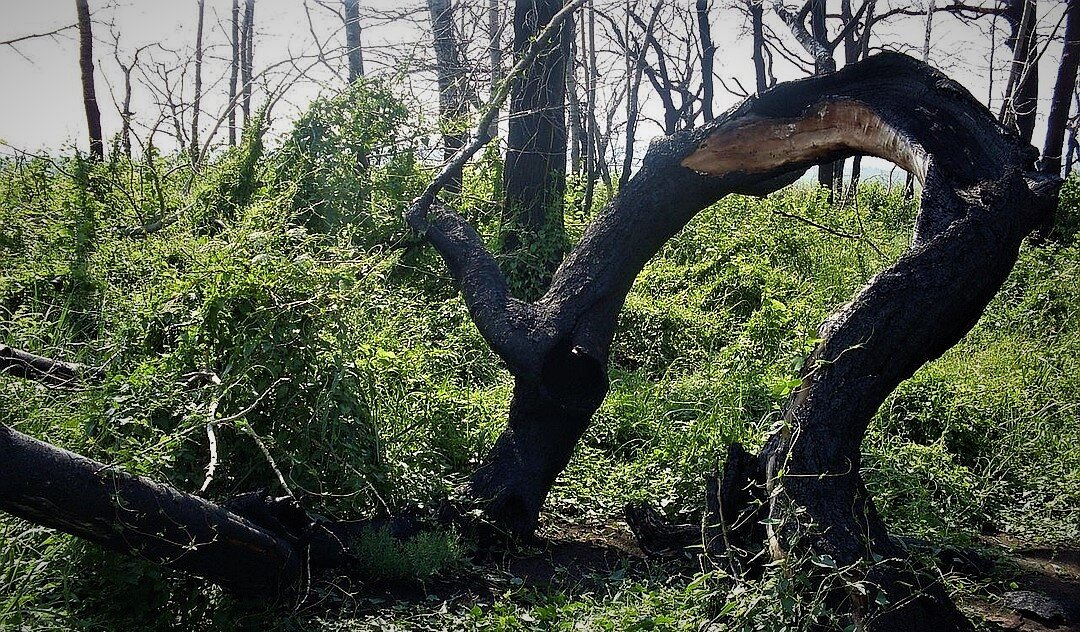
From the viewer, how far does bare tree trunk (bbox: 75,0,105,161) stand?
11.6m

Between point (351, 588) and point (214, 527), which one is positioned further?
point (351, 588)

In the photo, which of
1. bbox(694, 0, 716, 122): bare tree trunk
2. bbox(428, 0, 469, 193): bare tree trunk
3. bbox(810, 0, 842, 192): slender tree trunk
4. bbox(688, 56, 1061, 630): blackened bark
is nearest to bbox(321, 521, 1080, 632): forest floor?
bbox(688, 56, 1061, 630): blackened bark

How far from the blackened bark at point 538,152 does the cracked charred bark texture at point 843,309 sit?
3.42 m

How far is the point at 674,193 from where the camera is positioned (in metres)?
4.86

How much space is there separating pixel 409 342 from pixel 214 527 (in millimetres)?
2439

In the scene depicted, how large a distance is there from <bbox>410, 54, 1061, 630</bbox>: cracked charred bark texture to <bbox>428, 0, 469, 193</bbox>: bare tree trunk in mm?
2647

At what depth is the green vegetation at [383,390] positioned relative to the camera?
3.70 metres

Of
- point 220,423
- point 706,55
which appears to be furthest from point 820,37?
point 706,55

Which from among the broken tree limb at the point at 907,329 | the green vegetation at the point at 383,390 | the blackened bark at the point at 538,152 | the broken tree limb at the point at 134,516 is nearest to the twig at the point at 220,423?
the green vegetation at the point at 383,390

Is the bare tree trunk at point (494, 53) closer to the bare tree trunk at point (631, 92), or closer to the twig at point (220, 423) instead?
the bare tree trunk at point (631, 92)

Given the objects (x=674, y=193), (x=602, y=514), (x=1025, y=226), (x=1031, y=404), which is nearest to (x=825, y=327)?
(x=1025, y=226)

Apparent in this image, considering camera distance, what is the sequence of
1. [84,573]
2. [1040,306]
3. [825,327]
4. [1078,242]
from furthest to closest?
[1078,242]
[1040,306]
[825,327]
[84,573]

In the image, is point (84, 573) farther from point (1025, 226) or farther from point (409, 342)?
point (1025, 226)

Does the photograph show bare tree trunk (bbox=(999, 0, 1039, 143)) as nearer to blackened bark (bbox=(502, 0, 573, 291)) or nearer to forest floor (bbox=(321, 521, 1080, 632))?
blackened bark (bbox=(502, 0, 573, 291))
